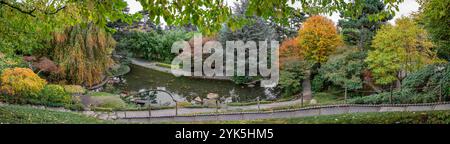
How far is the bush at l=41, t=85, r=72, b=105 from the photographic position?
52.5 ft

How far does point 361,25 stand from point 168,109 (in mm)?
11274

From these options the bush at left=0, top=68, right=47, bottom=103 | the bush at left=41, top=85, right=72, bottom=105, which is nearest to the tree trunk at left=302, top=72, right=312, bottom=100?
the bush at left=41, top=85, right=72, bottom=105

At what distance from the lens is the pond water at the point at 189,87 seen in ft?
69.8

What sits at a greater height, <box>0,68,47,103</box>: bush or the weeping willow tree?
the weeping willow tree

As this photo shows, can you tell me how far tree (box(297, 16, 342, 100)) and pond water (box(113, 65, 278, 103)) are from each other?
9.47ft

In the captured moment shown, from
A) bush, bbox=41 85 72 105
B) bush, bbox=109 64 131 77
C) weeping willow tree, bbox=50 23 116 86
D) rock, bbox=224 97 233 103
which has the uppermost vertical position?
weeping willow tree, bbox=50 23 116 86

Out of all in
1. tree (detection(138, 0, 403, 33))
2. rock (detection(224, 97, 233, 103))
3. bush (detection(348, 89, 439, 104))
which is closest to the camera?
tree (detection(138, 0, 403, 33))

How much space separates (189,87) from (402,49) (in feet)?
41.3

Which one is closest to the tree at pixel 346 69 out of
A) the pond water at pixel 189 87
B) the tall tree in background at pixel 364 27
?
the tall tree in background at pixel 364 27

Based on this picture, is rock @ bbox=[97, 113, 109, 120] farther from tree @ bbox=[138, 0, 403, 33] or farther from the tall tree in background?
the tall tree in background

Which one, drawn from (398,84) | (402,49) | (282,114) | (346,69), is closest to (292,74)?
(346,69)

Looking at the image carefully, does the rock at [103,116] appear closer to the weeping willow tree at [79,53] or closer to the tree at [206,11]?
the weeping willow tree at [79,53]

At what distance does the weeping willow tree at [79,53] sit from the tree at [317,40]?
1043 cm

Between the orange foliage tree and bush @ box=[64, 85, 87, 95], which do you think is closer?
bush @ box=[64, 85, 87, 95]
